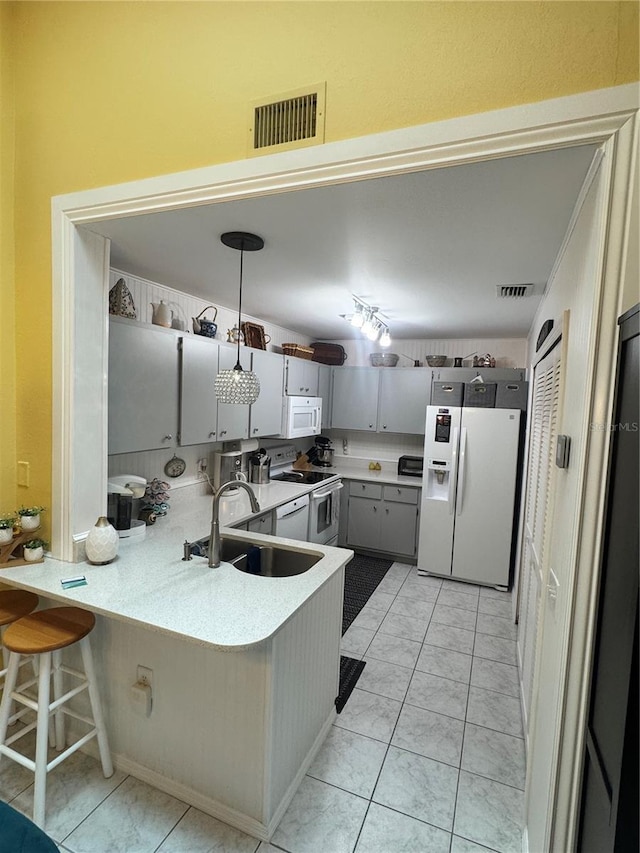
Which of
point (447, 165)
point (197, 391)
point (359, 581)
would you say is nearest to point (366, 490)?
point (359, 581)

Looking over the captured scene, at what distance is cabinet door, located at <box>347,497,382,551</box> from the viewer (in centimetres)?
443

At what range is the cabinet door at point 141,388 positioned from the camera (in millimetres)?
2191

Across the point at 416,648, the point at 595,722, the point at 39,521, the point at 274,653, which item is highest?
the point at 39,521

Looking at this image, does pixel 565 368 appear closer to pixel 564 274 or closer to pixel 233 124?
pixel 564 274

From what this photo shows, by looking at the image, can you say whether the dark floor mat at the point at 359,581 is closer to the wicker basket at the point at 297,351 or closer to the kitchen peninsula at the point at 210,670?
the kitchen peninsula at the point at 210,670

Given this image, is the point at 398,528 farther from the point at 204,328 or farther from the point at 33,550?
the point at 33,550

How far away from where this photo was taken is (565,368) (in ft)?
4.94

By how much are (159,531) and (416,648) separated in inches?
74.1

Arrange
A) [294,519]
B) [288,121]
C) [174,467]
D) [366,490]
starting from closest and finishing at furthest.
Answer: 1. [288,121]
2. [174,467]
3. [294,519]
4. [366,490]

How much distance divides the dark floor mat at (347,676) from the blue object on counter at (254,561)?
33.8 inches

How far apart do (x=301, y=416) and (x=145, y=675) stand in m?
2.73

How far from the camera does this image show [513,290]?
257 centimetres

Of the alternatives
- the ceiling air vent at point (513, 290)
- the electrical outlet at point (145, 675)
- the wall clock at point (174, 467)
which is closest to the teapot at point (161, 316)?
the wall clock at point (174, 467)

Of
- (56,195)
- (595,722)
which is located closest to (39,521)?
(56,195)
